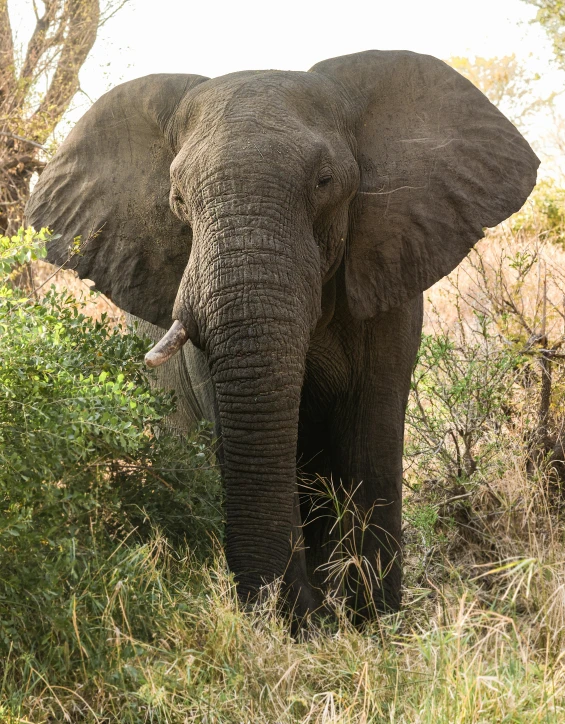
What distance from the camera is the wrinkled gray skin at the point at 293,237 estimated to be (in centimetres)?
430

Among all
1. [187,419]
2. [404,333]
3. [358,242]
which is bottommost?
[187,419]

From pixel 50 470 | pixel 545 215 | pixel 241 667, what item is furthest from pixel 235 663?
pixel 545 215

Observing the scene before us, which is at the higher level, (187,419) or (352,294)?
(352,294)

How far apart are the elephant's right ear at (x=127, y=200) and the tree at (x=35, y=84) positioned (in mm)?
4258

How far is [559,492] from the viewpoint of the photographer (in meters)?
6.04

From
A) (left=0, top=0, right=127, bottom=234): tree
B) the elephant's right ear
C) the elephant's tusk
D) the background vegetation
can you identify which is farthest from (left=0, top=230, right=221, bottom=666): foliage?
(left=0, top=0, right=127, bottom=234): tree

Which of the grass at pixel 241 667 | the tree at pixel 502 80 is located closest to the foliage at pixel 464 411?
the grass at pixel 241 667

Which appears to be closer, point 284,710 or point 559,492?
point 284,710

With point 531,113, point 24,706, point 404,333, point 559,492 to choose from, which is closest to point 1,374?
point 24,706

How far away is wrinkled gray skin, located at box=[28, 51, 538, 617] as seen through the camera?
169 inches

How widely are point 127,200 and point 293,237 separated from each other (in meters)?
1.16

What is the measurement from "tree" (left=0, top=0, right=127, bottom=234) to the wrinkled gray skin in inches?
181

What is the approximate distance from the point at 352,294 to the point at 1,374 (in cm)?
174

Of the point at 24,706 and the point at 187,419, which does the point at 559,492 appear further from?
the point at 24,706
